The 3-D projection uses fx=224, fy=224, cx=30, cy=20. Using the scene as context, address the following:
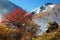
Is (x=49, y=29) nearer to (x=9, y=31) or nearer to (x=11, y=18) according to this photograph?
(x=9, y=31)

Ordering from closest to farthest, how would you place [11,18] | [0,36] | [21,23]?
1. [0,36]
2. [21,23]
3. [11,18]

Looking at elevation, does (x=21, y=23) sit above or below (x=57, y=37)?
above

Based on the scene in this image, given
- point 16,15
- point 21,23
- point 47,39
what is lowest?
point 47,39

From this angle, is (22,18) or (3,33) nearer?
(3,33)

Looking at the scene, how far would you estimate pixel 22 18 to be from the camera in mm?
62031

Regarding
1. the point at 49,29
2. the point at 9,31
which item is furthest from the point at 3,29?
the point at 49,29

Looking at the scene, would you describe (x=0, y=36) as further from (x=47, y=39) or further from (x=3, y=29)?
(x=47, y=39)

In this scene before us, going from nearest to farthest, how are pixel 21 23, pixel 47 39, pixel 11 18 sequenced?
pixel 47 39, pixel 21 23, pixel 11 18

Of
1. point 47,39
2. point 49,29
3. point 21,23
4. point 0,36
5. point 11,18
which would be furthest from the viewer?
point 11,18

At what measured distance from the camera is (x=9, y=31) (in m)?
38.2

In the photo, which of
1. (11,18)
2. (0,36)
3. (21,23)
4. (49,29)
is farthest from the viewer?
(11,18)

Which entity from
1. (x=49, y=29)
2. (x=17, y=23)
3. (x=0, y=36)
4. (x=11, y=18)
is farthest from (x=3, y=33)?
(x=11, y=18)

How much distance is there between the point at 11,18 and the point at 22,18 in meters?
3.14

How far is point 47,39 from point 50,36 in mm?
608
